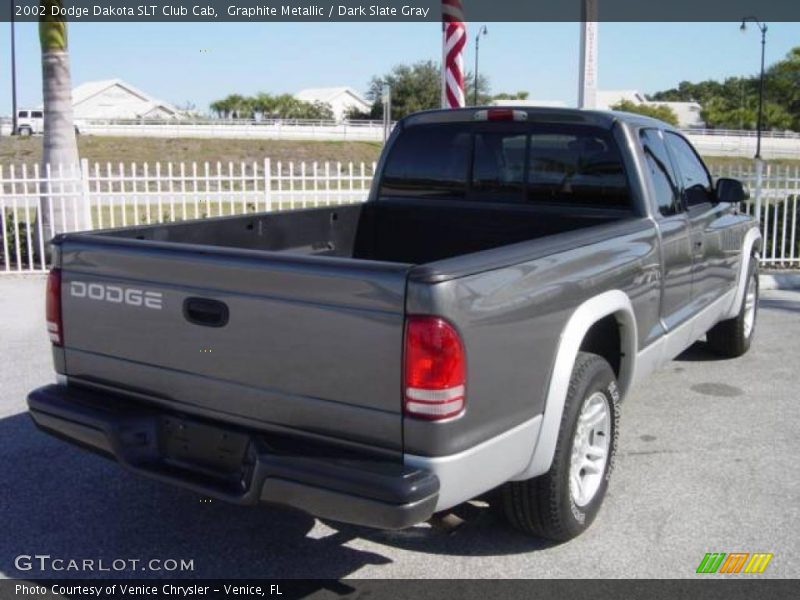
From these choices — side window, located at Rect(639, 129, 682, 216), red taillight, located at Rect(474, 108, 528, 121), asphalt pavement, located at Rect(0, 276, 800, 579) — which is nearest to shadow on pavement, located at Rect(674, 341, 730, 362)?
asphalt pavement, located at Rect(0, 276, 800, 579)

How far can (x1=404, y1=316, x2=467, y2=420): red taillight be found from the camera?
271cm

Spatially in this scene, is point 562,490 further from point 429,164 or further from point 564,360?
point 429,164

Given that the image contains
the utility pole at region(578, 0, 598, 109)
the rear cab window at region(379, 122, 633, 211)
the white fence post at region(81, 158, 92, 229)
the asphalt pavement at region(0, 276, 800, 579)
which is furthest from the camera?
the white fence post at region(81, 158, 92, 229)

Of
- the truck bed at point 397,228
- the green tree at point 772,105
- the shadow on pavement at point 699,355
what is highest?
the green tree at point 772,105

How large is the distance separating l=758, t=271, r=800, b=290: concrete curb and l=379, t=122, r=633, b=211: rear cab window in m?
6.20

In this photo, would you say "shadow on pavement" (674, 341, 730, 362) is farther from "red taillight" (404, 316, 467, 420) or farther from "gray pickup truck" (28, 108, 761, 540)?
"red taillight" (404, 316, 467, 420)

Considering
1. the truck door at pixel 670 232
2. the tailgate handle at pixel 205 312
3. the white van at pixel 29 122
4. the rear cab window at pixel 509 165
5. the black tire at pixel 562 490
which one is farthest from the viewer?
the white van at pixel 29 122

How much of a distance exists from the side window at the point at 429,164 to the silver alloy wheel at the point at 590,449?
68.4 inches

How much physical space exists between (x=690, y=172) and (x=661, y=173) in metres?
0.77

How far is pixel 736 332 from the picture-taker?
21.7 ft

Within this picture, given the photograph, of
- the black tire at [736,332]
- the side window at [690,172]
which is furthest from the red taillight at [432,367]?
the black tire at [736,332]

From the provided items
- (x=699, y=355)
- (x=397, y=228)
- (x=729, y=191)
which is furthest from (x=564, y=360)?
(x=699, y=355)

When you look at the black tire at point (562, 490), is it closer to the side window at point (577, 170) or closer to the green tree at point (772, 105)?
the side window at point (577, 170)

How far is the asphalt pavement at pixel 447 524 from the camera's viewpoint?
3535mm
